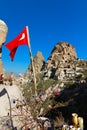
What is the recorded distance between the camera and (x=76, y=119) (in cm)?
844

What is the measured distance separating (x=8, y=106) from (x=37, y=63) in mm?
114539

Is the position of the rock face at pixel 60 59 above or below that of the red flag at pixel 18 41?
above

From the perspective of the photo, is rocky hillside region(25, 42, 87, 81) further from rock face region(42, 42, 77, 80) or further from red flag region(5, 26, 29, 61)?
red flag region(5, 26, 29, 61)

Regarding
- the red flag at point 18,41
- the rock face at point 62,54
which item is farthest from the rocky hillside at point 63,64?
the red flag at point 18,41

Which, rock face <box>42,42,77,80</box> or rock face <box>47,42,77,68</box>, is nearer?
rock face <box>42,42,77,80</box>

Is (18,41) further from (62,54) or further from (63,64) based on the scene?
(62,54)

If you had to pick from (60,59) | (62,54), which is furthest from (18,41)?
(62,54)

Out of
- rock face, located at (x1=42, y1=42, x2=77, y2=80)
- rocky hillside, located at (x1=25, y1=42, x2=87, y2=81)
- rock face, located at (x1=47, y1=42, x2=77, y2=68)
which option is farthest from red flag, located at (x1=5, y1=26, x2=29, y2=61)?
rock face, located at (x1=47, y1=42, x2=77, y2=68)

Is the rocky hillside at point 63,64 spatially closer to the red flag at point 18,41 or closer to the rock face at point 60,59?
the rock face at point 60,59

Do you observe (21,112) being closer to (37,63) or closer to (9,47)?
(9,47)

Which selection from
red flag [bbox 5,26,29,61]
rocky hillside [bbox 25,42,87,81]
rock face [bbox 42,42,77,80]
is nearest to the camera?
red flag [bbox 5,26,29,61]

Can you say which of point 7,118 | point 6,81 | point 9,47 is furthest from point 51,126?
point 9,47

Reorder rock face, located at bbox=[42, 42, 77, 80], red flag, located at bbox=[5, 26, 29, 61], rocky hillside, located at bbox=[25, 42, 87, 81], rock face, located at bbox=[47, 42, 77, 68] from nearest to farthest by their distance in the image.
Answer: red flag, located at bbox=[5, 26, 29, 61], rocky hillside, located at bbox=[25, 42, 87, 81], rock face, located at bbox=[42, 42, 77, 80], rock face, located at bbox=[47, 42, 77, 68]

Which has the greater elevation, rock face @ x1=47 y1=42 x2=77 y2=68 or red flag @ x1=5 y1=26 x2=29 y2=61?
rock face @ x1=47 y1=42 x2=77 y2=68
